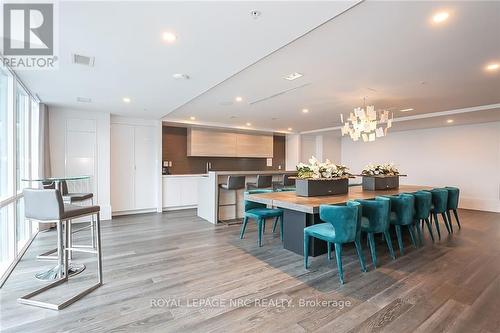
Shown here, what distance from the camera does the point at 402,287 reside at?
2.50 m

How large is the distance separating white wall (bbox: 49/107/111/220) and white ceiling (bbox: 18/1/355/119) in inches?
57.1

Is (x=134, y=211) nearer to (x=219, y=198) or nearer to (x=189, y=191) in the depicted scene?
(x=189, y=191)

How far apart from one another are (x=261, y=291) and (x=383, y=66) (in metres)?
3.02

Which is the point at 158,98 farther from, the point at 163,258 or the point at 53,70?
the point at 163,258

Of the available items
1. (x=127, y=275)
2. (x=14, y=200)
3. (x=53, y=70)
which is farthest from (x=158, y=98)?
(x=127, y=275)

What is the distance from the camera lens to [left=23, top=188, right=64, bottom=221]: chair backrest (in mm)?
2209

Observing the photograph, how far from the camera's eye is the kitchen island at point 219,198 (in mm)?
5160

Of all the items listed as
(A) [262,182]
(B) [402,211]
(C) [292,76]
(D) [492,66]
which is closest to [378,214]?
(B) [402,211]

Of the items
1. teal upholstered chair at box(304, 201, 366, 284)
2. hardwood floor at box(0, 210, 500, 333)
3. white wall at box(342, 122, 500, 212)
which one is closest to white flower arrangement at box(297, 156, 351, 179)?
teal upholstered chair at box(304, 201, 366, 284)

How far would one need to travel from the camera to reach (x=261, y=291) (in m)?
2.42

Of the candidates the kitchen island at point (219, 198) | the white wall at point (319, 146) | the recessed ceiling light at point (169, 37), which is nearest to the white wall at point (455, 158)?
the white wall at point (319, 146)

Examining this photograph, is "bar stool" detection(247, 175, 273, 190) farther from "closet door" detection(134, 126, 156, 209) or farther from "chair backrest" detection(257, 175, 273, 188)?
"closet door" detection(134, 126, 156, 209)

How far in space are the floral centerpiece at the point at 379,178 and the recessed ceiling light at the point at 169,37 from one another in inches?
160

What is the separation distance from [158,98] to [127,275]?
9.81 feet
